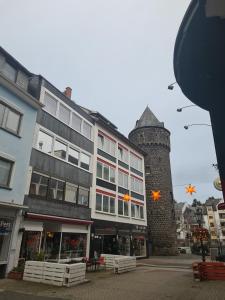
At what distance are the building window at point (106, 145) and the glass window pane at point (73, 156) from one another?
171 inches

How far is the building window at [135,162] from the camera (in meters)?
32.0

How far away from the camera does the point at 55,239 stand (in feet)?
56.9

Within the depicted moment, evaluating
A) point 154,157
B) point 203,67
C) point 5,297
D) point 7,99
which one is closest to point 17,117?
point 7,99

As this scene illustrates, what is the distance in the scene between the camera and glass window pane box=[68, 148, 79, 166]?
67.0 ft

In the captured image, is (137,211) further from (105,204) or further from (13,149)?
(13,149)

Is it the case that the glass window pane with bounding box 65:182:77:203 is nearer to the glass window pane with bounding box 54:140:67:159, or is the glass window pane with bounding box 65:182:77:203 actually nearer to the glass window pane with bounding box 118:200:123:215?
the glass window pane with bounding box 54:140:67:159

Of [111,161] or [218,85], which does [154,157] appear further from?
[218,85]

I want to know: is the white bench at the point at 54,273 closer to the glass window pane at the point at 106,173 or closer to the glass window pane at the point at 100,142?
the glass window pane at the point at 106,173

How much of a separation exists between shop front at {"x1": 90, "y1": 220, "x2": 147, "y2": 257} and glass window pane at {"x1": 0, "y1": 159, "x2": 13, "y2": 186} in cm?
980

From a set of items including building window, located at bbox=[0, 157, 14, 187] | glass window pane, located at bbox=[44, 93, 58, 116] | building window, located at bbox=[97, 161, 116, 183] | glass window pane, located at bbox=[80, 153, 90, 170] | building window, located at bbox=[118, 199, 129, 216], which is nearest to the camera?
building window, located at bbox=[0, 157, 14, 187]

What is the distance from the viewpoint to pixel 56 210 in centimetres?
1759

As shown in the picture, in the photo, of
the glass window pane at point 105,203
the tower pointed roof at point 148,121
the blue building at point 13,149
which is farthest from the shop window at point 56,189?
the tower pointed roof at point 148,121

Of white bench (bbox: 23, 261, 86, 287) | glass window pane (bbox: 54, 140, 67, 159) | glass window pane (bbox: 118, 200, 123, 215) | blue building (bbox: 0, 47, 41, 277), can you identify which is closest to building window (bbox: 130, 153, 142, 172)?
glass window pane (bbox: 118, 200, 123, 215)

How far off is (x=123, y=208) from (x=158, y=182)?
10.8 meters
